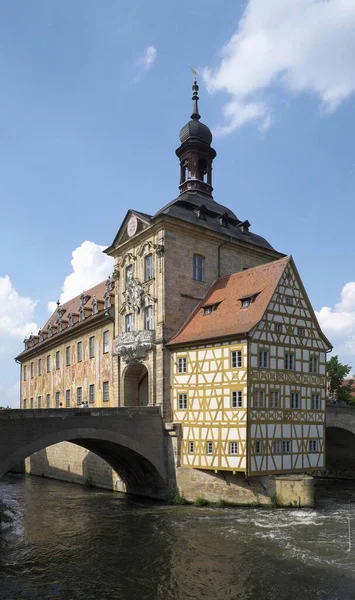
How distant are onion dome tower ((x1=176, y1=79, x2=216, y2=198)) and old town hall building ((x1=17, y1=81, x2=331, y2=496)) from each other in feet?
0.22

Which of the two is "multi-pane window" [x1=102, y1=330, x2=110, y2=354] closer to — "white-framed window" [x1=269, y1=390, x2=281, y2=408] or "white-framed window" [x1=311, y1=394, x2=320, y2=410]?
"white-framed window" [x1=269, y1=390, x2=281, y2=408]

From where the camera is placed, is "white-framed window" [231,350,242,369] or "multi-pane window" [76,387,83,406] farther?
"multi-pane window" [76,387,83,406]

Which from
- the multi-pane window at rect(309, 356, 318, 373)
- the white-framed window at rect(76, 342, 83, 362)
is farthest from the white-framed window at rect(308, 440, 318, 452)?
the white-framed window at rect(76, 342, 83, 362)

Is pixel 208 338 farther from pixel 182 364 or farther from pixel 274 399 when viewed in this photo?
pixel 274 399

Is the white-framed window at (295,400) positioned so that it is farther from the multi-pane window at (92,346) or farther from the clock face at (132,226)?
the multi-pane window at (92,346)

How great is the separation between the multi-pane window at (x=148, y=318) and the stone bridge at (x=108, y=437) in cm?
457

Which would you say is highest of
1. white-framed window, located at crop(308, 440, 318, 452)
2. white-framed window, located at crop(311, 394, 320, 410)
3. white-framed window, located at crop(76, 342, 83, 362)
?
white-framed window, located at crop(76, 342, 83, 362)

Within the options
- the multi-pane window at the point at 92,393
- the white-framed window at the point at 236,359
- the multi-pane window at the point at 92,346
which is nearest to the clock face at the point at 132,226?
the multi-pane window at the point at 92,346

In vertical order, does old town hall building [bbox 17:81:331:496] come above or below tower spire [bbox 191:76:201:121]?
below

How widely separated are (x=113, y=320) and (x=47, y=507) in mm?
11960

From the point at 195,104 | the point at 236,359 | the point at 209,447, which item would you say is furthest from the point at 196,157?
the point at 209,447

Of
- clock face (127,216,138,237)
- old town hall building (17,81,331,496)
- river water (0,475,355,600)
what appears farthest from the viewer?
clock face (127,216,138,237)

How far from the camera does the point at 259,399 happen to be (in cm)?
2517

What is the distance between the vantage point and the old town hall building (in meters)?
25.3
